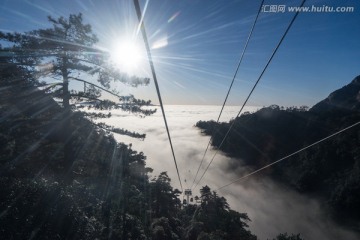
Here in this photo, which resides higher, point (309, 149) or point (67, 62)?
point (67, 62)

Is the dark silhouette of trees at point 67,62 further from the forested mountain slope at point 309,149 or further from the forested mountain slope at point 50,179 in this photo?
the forested mountain slope at point 309,149

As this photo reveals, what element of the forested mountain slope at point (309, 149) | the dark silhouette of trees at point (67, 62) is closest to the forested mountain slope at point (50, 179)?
the dark silhouette of trees at point (67, 62)

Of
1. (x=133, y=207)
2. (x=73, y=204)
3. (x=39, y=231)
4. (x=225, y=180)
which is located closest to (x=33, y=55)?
(x=73, y=204)

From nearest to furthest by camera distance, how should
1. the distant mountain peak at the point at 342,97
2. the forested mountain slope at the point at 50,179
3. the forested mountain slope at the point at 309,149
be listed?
the forested mountain slope at the point at 50,179, the forested mountain slope at the point at 309,149, the distant mountain peak at the point at 342,97

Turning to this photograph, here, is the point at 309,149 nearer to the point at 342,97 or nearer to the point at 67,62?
the point at 67,62

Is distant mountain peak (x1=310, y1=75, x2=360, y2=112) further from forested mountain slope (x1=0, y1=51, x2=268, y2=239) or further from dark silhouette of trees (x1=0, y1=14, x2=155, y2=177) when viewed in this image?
dark silhouette of trees (x1=0, y1=14, x2=155, y2=177)

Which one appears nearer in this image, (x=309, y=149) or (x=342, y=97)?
(x=309, y=149)

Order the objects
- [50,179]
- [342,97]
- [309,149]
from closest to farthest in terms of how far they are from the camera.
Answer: [50,179] → [309,149] → [342,97]

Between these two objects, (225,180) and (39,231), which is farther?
(225,180)

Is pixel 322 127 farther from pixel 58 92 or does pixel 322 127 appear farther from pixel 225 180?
pixel 58 92

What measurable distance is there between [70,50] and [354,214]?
5242cm

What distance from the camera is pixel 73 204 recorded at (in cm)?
1002

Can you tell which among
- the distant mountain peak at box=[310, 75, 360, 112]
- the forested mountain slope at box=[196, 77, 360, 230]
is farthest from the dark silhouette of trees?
the distant mountain peak at box=[310, 75, 360, 112]

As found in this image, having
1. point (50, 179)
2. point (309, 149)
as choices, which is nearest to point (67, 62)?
point (50, 179)
